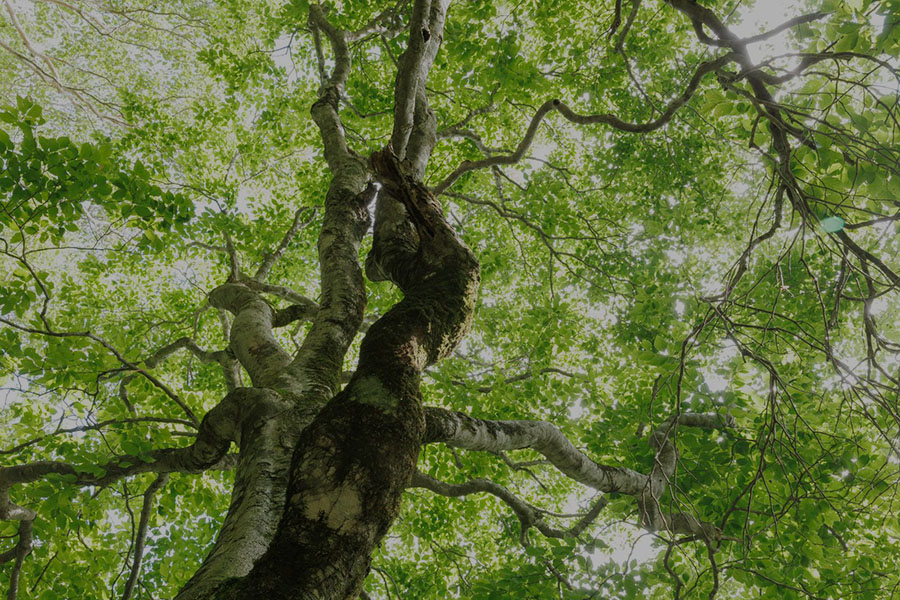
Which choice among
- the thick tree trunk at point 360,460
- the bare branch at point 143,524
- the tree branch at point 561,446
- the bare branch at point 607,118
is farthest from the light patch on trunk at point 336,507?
the bare branch at point 143,524

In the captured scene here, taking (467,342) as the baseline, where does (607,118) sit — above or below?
below

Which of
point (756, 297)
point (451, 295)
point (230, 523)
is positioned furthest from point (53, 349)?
point (756, 297)

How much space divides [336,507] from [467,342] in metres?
9.17

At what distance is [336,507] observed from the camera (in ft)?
5.15

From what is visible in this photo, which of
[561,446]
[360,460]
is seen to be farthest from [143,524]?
[360,460]

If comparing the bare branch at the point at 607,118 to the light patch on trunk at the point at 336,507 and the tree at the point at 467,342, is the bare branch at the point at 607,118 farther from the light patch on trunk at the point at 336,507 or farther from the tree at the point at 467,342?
the light patch on trunk at the point at 336,507

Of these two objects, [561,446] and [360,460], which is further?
[561,446]

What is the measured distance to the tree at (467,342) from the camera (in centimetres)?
215

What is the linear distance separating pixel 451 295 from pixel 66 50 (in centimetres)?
1807

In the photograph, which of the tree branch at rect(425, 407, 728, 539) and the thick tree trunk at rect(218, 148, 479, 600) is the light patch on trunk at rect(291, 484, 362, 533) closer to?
the thick tree trunk at rect(218, 148, 479, 600)

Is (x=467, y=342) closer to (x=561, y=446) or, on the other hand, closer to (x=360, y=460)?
(x=561, y=446)

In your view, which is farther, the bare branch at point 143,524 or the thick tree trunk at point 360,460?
the bare branch at point 143,524

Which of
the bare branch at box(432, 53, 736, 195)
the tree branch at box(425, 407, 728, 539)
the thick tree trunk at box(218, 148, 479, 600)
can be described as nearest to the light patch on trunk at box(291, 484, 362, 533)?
the thick tree trunk at box(218, 148, 479, 600)

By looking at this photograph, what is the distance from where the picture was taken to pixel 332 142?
16.6ft
